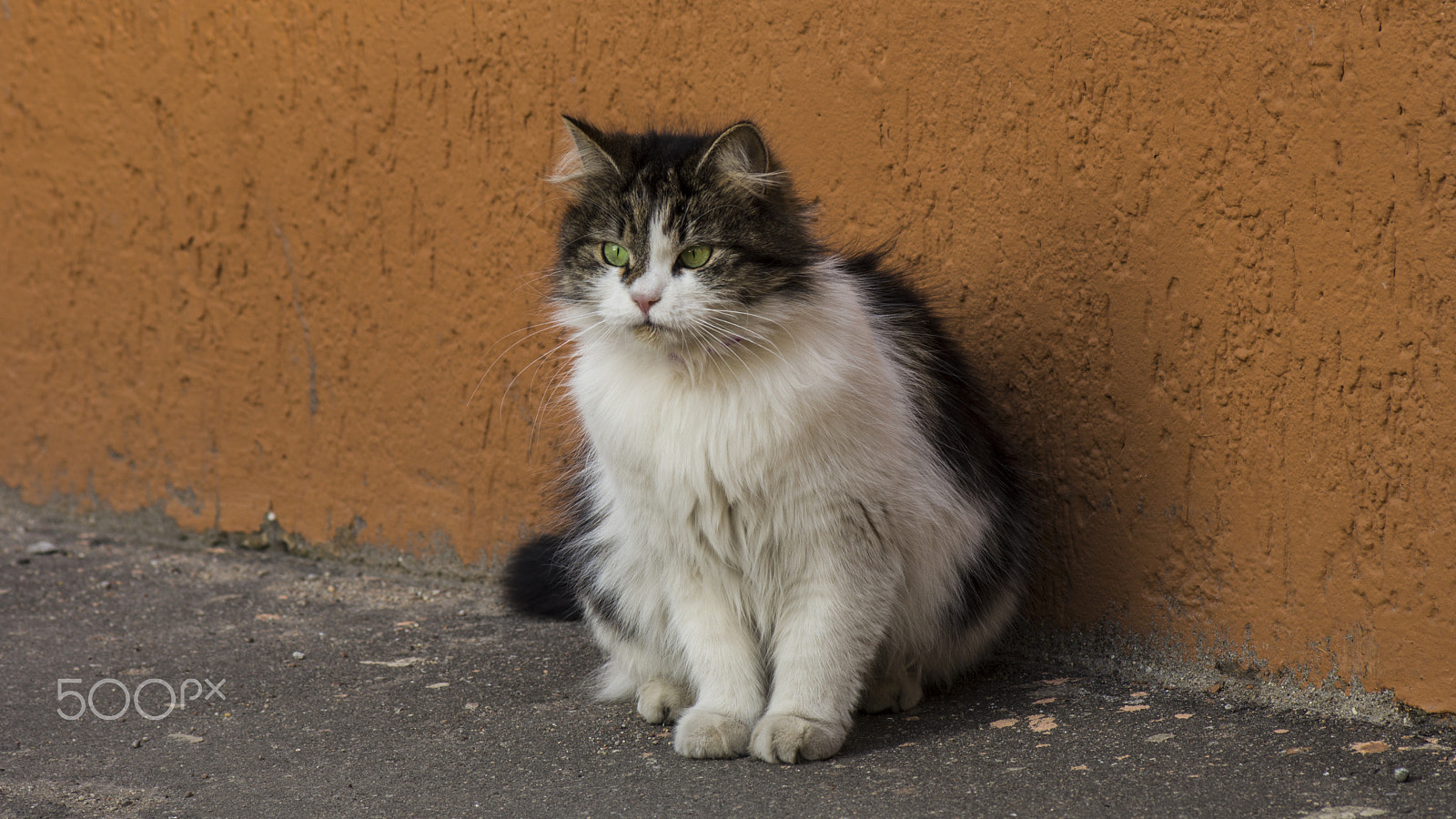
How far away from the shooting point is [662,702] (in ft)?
9.85

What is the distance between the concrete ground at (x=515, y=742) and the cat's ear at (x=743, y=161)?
1.26 m

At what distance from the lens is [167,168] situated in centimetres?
472

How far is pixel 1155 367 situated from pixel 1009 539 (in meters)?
0.56

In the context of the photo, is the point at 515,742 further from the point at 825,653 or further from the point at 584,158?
the point at 584,158

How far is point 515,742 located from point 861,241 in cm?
163

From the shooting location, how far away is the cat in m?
2.62

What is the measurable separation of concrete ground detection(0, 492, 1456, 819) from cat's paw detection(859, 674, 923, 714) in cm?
4

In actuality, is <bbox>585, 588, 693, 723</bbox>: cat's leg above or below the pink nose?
below

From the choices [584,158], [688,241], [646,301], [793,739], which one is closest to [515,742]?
[793,739]

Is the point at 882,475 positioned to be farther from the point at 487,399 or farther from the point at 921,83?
the point at 487,399

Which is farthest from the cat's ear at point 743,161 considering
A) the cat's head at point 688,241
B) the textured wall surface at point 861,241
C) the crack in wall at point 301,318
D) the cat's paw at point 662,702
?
the crack in wall at point 301,318

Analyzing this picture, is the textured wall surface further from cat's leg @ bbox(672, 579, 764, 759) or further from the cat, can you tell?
cat's leg @ bbox(672, 579, 764, 759)

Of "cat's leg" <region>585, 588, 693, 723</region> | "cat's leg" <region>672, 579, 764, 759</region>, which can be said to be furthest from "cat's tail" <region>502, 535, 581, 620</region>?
"cat's leg" <region>672, 579, 764, 759</region>

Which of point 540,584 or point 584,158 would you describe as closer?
point 584,158
